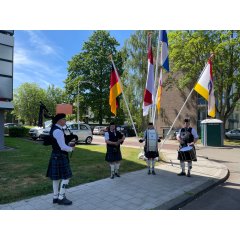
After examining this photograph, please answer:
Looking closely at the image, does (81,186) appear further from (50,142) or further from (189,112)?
(189,112)

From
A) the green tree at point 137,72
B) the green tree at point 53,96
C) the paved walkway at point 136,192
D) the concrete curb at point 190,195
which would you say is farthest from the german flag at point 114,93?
the green tree at point 53,96

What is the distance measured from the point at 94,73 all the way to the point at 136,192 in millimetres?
37629

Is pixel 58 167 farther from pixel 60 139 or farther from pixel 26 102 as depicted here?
pixel 26 102

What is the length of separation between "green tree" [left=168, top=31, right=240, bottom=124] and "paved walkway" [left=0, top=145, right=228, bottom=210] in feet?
55.9

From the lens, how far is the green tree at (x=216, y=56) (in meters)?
23.1

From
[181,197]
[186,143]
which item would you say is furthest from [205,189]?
[186,143]

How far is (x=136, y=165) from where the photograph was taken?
10172 mm

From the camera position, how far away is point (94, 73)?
140ft

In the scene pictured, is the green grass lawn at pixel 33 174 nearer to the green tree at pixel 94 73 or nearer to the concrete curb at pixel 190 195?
the concrete curb at pixel 190 195

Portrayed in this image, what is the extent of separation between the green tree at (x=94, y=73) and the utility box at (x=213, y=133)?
23.4 metres

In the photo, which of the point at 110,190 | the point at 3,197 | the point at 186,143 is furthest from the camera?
the point at 186,143

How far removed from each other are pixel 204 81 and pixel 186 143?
2832 mm

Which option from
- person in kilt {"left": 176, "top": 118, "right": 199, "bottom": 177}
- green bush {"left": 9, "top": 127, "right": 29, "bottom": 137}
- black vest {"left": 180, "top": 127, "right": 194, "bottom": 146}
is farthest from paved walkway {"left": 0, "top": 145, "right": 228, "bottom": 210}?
green bush {"left": 9, "top": 127, "right": 29, "bottom": 137}

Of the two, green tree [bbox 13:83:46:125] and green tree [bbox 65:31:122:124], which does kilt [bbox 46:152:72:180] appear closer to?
green tree [bbox 65:31:122:124]
